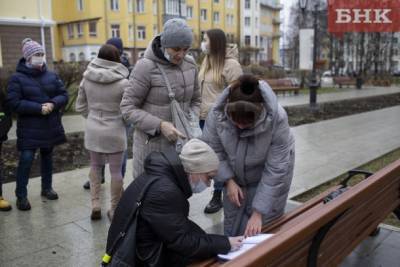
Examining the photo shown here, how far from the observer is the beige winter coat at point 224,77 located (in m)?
4.84

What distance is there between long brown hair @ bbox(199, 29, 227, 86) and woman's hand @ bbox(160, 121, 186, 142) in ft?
4.84

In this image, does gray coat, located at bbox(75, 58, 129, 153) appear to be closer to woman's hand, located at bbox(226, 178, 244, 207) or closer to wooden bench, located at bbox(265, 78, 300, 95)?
woman's hand, located at bbox(226, 178, 244, 207)

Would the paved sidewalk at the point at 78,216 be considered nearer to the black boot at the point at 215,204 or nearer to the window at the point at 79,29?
the black boot at the point at 215,204

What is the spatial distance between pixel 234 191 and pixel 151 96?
3.75ft

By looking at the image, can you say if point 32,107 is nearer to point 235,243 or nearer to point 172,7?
point 235,243

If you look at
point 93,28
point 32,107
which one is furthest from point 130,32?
point 32,107

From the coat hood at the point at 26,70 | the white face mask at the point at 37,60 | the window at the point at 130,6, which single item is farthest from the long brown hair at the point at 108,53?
the window at the point at 130,6

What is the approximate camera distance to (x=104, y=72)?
4441 millimetres

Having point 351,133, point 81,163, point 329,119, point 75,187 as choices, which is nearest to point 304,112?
point 329,119

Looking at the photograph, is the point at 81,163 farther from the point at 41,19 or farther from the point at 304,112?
the point at 41,19

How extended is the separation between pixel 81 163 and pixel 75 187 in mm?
1536

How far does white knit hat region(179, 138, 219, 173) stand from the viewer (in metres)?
2.43

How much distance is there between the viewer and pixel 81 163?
7449 mm

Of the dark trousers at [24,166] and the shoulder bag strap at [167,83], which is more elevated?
the shoulder bag strap at [167,83]
